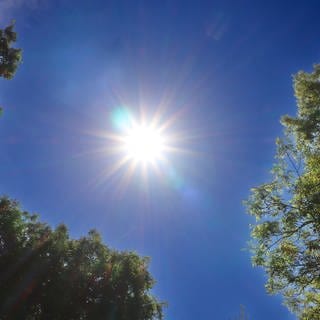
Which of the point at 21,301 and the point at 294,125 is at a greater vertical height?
the point at 294,125

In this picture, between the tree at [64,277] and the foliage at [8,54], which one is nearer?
the foliage at [8,54]

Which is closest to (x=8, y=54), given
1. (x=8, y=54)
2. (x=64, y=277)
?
(x=8, y=54)

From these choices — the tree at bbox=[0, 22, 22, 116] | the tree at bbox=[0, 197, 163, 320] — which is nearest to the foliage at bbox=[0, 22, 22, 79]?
the tree at bbox=[0, 22, 22, 116]

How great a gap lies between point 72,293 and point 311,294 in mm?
16638

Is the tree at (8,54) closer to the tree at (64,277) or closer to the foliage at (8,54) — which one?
the foliage at (8,54)

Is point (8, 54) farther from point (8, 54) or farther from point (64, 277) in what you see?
point (64, 277)

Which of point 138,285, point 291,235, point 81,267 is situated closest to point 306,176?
point 291,235

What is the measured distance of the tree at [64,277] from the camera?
22219 millimetres

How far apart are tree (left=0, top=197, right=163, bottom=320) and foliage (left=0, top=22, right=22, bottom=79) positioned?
498 inches

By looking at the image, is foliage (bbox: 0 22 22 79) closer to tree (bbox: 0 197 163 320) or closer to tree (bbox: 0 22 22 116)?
tree (bbox: 0 22 22 116)

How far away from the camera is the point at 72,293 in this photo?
A: 75.2 ft

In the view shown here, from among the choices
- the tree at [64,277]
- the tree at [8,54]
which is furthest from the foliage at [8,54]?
the tree at [64,277]

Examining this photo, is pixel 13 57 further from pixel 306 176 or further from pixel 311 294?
pixel 311 294

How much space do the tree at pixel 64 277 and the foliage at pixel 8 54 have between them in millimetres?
12655
